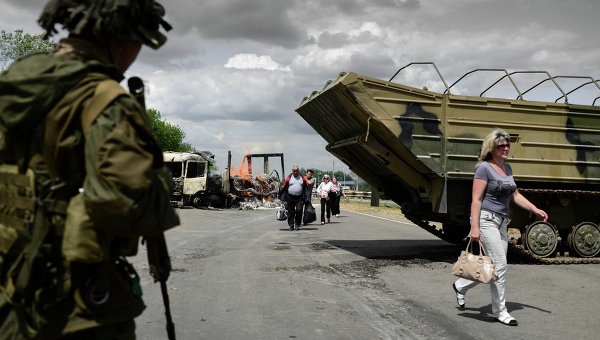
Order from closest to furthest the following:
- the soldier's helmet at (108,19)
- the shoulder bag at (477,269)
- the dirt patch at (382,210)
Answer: the soldier's helmet at (108,19) → the shoulder bag at (477,269) → the dirt patch at (382,210)

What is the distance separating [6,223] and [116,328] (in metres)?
0.57

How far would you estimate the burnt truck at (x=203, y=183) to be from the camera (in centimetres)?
2872

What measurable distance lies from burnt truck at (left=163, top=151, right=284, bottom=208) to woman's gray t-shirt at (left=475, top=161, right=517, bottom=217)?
75.1 feet

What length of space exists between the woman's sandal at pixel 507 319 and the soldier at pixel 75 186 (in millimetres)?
4561

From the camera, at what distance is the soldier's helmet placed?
2102 millimetres

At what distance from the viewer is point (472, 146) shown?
10.0m

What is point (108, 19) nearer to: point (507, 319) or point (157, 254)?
point (157, 254)

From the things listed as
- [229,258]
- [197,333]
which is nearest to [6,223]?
[197,333]

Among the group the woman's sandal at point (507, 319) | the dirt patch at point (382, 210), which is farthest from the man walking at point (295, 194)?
the woman's sandal at point (507, 319)

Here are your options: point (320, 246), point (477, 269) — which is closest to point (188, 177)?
point (320, 246)

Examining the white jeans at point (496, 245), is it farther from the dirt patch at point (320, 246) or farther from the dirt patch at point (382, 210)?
the dirt patch at point (382, 210)

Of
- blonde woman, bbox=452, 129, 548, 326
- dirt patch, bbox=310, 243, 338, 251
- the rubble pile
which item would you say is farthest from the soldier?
the rubble pile

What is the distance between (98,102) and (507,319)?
4.97 m

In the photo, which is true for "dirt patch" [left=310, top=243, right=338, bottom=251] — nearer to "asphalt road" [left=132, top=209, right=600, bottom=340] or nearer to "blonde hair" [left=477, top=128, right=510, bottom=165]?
"asphalt road" [left=132, top=209, right=600, bottom=340]
